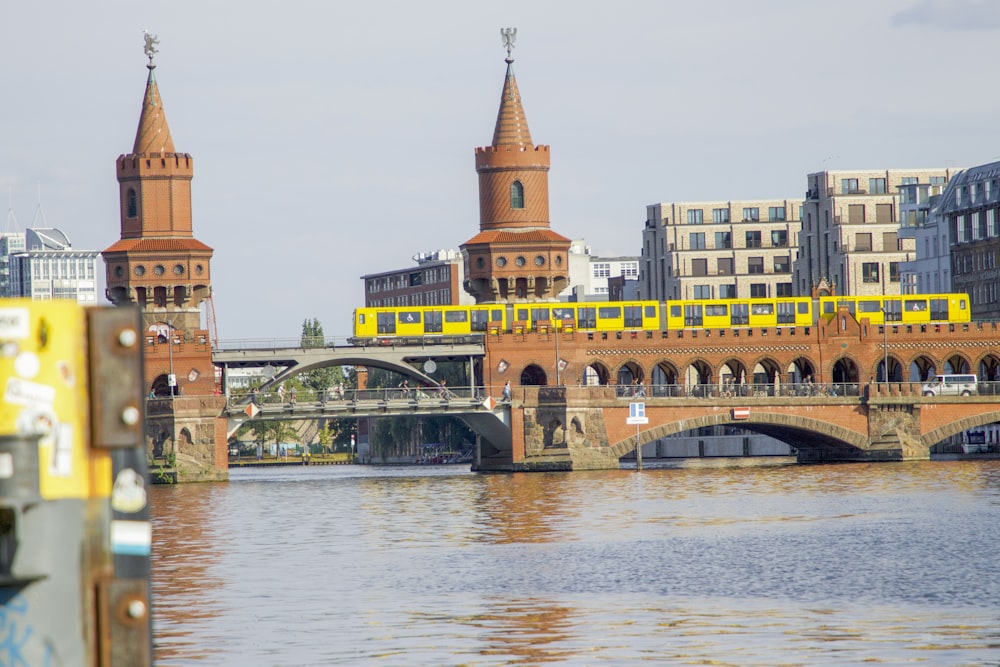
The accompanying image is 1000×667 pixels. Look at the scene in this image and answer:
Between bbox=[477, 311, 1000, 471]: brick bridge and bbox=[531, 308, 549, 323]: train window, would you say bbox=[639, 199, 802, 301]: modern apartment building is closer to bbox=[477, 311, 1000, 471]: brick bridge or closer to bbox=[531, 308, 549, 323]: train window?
bbox=[477, 311, 1000, 471]: brick bridge

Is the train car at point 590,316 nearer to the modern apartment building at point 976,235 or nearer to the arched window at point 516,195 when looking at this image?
the arched window at point 516,195

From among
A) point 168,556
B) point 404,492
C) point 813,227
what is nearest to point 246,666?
point 168,556

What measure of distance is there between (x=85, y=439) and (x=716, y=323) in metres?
119

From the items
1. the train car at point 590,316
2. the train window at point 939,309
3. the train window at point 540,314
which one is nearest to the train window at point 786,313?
the train car at point 590,316

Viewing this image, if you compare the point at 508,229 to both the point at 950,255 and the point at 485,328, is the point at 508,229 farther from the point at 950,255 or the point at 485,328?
the point at 950,255

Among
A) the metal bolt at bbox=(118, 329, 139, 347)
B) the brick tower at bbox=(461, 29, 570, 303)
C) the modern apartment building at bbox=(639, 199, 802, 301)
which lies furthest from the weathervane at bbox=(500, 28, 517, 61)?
the metal bolt at bbox=(118, 329, 139, 347)

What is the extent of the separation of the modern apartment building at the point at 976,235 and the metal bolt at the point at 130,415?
5099 inches

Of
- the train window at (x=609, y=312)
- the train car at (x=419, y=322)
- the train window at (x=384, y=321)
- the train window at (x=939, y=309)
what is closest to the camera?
the train car at (x=419, y=322)

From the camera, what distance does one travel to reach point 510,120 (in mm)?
124812

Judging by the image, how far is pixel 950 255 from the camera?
13925cm

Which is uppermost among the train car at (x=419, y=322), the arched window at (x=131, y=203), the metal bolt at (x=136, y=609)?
the arched window at (x=131, y=203)

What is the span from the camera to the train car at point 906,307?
399 ft

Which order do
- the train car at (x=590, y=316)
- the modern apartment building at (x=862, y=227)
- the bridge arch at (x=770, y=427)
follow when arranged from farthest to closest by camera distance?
the modern apartment building at (x=862, y=227) → the train car at (x=590, y=316) → the bridge arch at (x=770, y=427)

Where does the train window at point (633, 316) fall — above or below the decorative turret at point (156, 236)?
below
